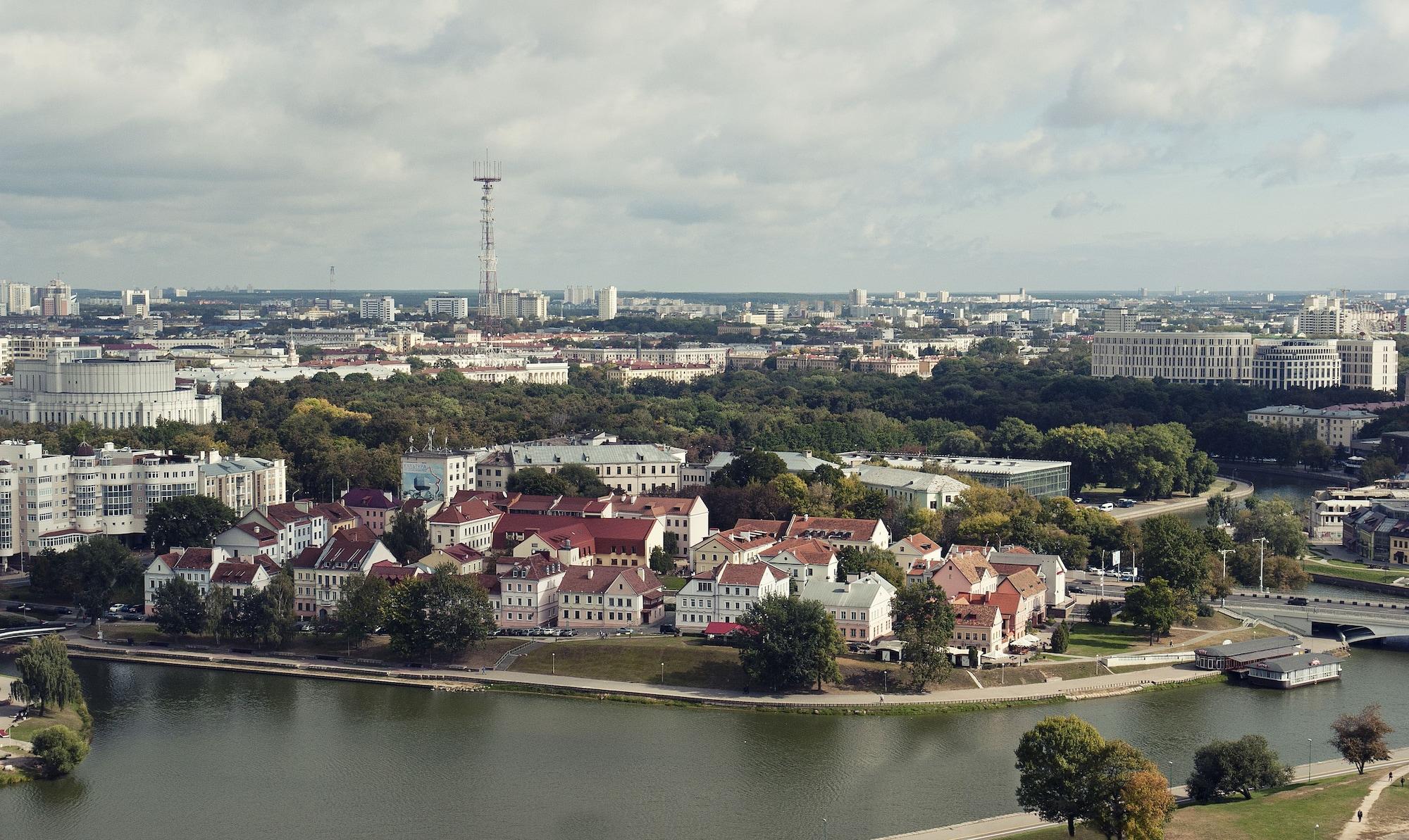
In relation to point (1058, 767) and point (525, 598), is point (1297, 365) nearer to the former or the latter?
point (525, 598)

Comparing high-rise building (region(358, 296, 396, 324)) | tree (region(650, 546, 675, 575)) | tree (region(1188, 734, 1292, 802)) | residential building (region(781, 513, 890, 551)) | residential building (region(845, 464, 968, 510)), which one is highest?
high-rise building (region(358, 296, 396, 324))

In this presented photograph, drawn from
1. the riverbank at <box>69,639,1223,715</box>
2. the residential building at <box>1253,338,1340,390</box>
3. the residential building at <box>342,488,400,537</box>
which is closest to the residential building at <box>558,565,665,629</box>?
the riverbank at <box>69,639,1223,715</box>

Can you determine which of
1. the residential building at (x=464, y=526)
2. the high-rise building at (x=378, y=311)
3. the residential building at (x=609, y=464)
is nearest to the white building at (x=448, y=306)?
the high-rise building at (x=378, y=311)

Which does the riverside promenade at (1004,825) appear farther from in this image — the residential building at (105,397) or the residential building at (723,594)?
the residential building at (105,397)

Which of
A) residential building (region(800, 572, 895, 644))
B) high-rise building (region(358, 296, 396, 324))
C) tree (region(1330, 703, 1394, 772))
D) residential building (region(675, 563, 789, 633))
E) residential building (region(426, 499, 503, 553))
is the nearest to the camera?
tree (region(1330, 703, 1394, 772))

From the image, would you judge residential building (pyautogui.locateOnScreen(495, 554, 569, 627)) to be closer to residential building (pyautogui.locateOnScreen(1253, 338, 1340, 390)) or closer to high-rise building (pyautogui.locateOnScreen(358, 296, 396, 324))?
residential building (pyautogui.locateOnScreen(1253, 338, 1340, 390))

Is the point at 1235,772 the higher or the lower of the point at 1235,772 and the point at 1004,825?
the higher

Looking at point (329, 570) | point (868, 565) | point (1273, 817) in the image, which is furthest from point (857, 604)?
point (329, 570)
